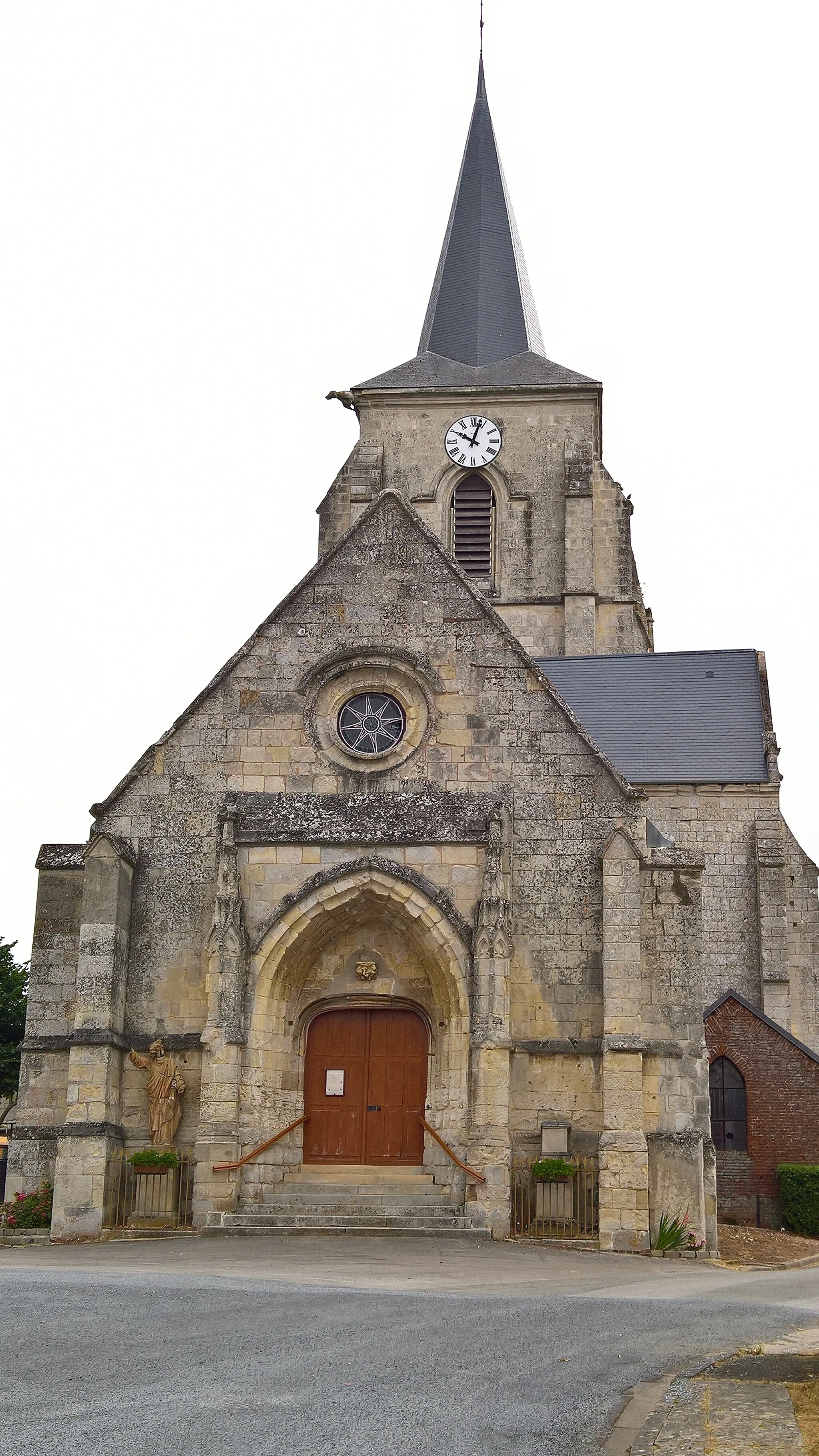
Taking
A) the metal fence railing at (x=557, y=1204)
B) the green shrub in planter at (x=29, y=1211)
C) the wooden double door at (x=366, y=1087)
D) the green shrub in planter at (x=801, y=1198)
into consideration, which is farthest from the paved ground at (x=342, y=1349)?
the green shrub in planter at (x=801, y=1198)

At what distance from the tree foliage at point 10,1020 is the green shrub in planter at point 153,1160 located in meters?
13.9

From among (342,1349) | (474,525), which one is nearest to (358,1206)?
(342,1349)

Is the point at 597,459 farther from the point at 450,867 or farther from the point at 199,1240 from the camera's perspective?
the point at 199,1240

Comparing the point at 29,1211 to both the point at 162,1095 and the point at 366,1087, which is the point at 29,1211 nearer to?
the point at 162,1095

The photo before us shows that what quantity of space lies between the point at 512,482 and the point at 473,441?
1.48 metres

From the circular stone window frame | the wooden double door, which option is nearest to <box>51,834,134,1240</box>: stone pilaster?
the wooden double door

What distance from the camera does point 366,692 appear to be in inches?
766

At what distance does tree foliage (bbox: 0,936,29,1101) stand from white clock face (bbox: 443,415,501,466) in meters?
16.2

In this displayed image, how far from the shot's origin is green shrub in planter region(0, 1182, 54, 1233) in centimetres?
1772

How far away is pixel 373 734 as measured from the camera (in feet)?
63.1

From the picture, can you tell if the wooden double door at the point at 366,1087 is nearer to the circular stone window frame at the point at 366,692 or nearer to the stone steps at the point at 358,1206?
the stone steps at the point at 358,1206

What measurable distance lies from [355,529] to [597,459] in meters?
20.1

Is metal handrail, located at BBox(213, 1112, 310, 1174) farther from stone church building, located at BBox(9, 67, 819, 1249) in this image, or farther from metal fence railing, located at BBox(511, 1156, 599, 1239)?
metal fence railing, located at BBox(511, 1156, 599, 1239)

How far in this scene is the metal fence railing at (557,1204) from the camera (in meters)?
17.1
